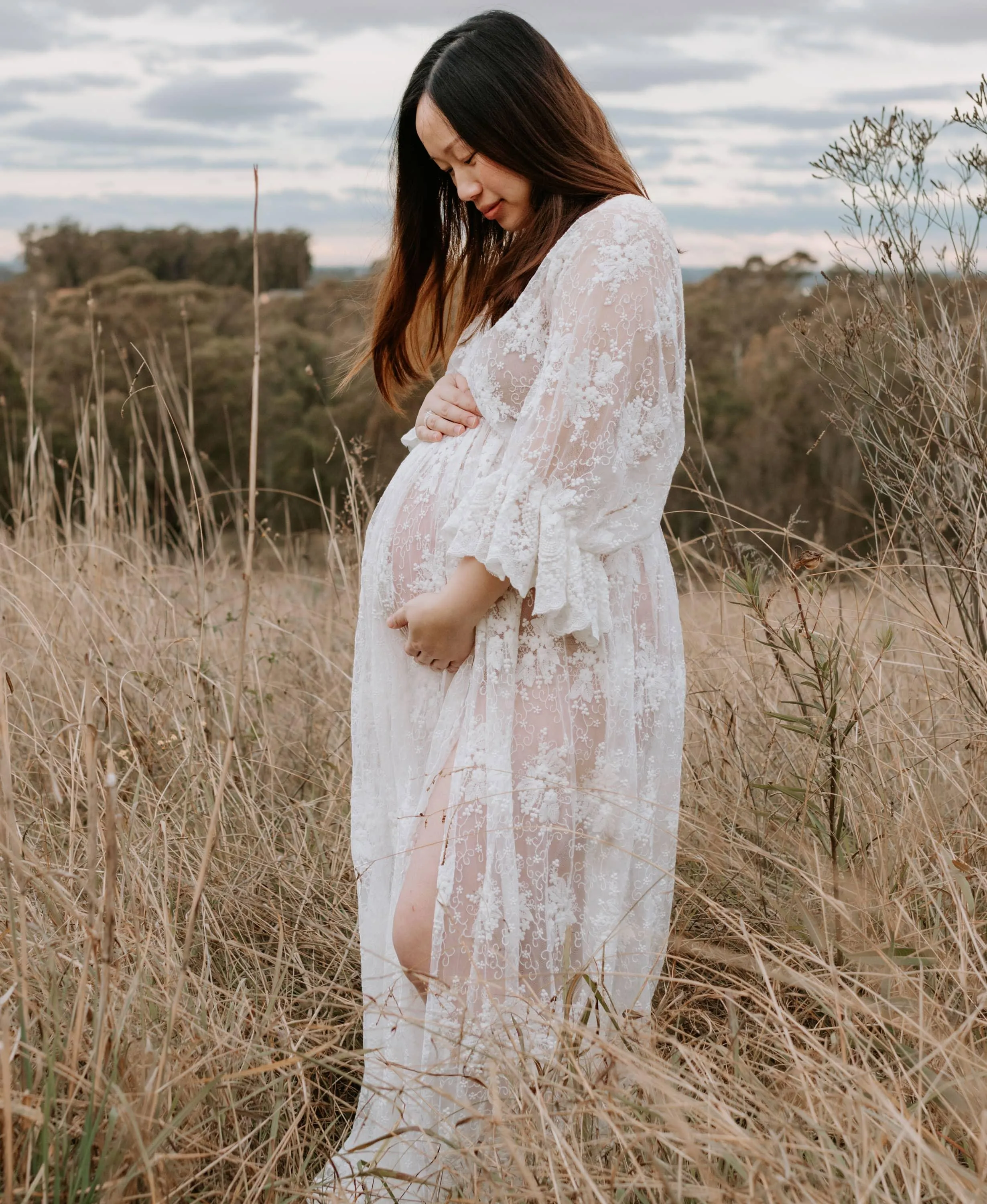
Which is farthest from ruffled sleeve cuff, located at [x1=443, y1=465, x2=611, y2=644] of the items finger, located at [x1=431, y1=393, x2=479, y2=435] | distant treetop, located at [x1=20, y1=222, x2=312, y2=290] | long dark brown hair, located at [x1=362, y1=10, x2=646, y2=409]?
distant treetop, located at [x1=20, y1=222, x2=312, y2=290]

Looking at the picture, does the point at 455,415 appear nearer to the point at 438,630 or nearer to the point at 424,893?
the point at 438,630

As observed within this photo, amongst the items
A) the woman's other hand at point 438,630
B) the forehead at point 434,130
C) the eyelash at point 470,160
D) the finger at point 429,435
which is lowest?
the woman's other hand at point 438,630

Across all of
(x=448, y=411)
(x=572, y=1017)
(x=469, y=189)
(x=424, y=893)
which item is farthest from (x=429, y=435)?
(x=572, y=1017)

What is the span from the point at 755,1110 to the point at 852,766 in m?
0.97

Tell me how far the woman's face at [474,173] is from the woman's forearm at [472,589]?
2.12ft

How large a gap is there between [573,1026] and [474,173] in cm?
135

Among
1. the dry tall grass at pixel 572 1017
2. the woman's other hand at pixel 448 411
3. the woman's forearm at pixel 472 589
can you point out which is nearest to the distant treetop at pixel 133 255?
the dry tall grass at pixel 572 1017

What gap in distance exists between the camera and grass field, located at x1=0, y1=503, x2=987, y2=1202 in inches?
53.1

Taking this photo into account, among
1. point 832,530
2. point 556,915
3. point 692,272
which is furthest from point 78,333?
point 556,915

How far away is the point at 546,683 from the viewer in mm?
1723

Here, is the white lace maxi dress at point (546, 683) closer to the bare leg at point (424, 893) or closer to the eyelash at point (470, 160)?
the bare leg at point (424, 893)

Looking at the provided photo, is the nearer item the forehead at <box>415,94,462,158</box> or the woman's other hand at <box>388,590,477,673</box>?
the woman's other hand at <box>388,590,477,673</box>

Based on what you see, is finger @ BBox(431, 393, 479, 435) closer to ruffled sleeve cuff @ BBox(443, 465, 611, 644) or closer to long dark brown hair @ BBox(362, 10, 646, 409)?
long dark brown hair @ BBox(362, 10, 646, 409)

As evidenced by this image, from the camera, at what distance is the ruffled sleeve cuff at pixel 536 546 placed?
161 cm
